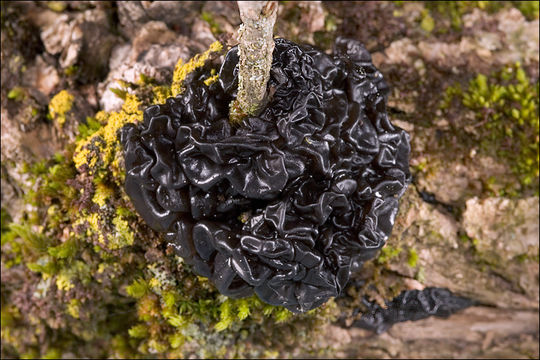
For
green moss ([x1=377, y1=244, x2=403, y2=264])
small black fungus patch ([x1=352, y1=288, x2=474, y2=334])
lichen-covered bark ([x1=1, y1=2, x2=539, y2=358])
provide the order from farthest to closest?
small black fungus patch ([x1=352, y1=288, x2=474, y2=334]) < green moss ([x1=377, y1=244, x2=403, y2=264]) < lichen-covered bark ([x1=1, y1=2, x2=539, y2=358])

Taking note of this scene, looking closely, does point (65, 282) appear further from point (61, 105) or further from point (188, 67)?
point (188, 67)

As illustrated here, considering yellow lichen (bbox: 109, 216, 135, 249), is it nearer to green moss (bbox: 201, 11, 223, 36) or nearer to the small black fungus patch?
green moss (bbox: 201, 11, 223, 36)

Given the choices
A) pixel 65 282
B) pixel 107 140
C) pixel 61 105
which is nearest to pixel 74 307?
pixel 65 282

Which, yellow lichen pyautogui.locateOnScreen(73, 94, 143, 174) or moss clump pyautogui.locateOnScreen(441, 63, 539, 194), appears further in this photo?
moss clump pyautogui.locateOnScreen(441, 63, 539, 194)

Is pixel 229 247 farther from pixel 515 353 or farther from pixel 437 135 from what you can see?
pixel 515 353

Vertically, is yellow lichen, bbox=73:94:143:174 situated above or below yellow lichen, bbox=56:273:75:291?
above

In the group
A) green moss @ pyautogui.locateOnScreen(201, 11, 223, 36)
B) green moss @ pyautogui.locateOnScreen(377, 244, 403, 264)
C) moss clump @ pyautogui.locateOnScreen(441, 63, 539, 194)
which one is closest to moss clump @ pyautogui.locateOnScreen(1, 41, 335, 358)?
green moss @ pyautogui.locateOnScreen(377, 244, 403, 264)
